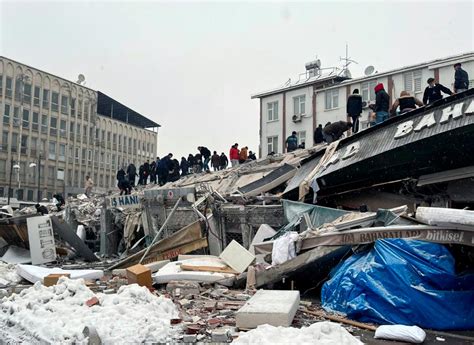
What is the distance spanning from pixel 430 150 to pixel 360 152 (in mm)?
1505

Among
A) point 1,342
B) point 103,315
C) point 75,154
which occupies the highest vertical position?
point 75,154

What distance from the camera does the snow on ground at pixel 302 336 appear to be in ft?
14.6

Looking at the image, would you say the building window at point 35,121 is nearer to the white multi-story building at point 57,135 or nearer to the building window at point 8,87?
the white multi-story building at point 57,135

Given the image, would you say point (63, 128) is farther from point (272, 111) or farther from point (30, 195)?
point (272, 111)

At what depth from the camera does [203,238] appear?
36.5ft

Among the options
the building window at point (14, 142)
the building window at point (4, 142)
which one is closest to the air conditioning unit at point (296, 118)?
the building window at point (4, 142)

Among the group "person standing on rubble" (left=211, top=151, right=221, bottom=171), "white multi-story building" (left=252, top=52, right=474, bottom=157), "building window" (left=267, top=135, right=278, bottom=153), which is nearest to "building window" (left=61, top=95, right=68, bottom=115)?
"white multi-story building" (left=252, top=52, right=474, bottom=157)

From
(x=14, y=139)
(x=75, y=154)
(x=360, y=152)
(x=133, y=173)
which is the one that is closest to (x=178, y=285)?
(x=360, y=152)

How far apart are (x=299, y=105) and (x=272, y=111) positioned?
2.62 meters

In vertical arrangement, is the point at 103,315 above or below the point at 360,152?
below

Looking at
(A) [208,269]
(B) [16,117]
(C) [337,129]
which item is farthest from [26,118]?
(A) [208,269]

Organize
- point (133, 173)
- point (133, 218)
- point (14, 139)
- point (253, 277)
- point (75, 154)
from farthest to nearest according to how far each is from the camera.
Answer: point (75, 154), point (14, 139), point (133, 173), point (133, 218), point (253, 277)

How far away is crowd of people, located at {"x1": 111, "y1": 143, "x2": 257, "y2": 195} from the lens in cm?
2258

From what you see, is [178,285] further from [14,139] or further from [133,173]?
[14,139]
